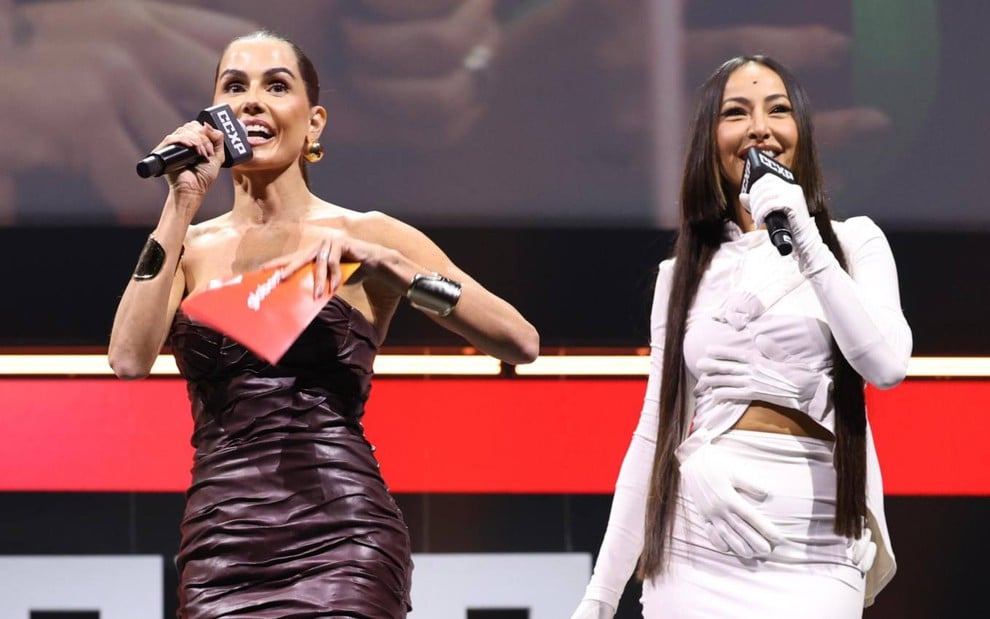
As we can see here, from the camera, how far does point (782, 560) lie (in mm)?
2281

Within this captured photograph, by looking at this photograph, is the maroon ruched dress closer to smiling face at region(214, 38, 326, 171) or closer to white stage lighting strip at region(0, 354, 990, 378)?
smiling face at region(214, 38, 326, 171)

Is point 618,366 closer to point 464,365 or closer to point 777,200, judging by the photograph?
point 464,365

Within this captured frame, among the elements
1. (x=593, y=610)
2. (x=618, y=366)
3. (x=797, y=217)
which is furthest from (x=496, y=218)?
(x=797, y=217)

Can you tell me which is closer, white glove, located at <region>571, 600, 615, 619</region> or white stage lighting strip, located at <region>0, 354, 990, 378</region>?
white glove, located at <region>571, 600, 615, 619</region>

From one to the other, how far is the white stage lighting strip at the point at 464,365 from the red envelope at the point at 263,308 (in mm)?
1831

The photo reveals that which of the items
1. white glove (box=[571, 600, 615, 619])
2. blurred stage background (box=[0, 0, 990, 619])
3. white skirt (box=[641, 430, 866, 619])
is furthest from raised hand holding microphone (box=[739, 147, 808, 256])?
blurred stage background (box=[0, 0, 990, 619])

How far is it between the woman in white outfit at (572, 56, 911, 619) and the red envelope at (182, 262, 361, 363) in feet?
2.35

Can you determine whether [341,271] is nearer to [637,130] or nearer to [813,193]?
[813,193]

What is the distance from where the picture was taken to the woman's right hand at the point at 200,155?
226 cm

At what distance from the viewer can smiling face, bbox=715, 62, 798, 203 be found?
8.09 feet

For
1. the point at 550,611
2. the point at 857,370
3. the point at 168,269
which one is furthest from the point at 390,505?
the point at 550,611

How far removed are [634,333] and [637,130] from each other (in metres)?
0.59

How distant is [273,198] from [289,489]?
0.55 m

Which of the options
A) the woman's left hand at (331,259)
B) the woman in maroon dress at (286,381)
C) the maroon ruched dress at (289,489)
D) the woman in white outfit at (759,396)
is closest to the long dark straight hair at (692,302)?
the woman in white outfit at (759,396)
